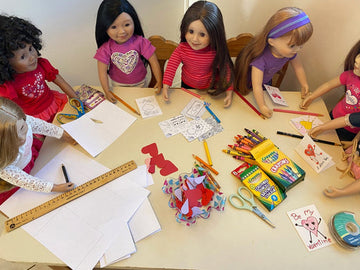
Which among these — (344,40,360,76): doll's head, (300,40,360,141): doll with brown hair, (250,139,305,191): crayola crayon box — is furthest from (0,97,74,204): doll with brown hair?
(344,40,360,76): doll's head

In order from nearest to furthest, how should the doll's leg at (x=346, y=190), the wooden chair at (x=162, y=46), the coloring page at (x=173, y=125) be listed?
the doll's leg at (x=346, y=190), the coloring page at (x=173, y=125), the wooden chair at (x=162, y=46)

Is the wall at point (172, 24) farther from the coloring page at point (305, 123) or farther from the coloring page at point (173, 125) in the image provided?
the coloring page at point (173, 125)

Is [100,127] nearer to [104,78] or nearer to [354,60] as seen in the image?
[104,78]

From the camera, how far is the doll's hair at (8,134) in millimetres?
757

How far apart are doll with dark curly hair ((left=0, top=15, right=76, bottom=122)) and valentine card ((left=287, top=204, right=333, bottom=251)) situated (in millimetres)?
1160

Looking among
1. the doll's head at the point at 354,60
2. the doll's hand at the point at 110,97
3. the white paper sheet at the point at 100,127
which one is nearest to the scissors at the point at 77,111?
the white paper sheet at the point at 100,127

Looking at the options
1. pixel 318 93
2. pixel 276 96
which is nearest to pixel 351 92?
pixel 318 93

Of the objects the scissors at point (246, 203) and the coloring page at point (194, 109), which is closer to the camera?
the scissors at point (246, 203)

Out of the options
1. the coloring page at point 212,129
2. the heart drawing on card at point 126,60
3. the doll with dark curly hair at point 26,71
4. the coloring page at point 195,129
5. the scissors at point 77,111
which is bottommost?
the coloring page at point 212,129

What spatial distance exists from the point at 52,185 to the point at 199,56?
862 millimetres

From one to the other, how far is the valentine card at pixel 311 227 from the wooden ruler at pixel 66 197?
0.61 meters

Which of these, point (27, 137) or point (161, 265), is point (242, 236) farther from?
point (27, 137)

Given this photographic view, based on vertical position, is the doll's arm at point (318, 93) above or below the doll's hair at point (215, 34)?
below

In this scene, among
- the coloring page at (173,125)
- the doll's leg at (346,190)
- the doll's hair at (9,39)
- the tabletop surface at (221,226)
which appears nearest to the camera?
the tabletop surface at (221,226)
